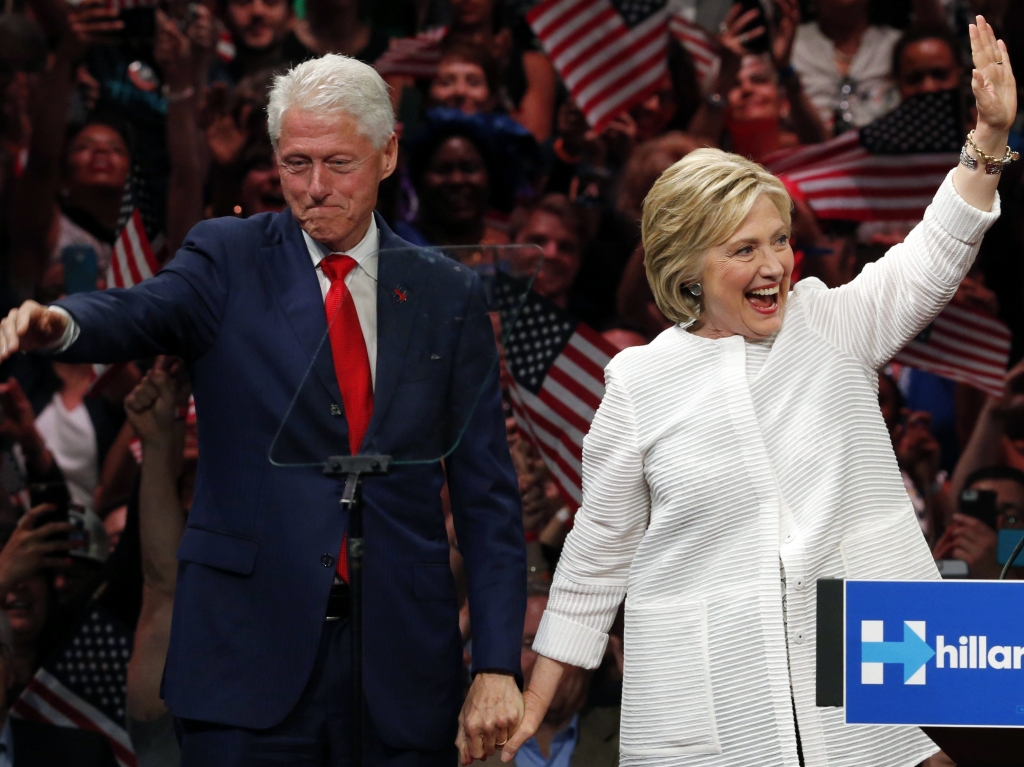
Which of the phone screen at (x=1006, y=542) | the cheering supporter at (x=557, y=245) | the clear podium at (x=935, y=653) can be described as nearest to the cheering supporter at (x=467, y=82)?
the cheering supporter at (x=557, y=245)

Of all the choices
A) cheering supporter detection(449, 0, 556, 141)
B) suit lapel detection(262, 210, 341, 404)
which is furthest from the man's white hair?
cheering supporter detection(449, 0, 556, 141)

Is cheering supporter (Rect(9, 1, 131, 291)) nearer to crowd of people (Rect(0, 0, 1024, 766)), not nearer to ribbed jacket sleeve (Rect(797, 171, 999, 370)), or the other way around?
crowd of people (Rect(0, 0, 1024, 766))

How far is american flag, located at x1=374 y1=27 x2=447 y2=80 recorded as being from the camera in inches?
187

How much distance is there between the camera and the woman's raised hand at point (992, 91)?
67.0 inches

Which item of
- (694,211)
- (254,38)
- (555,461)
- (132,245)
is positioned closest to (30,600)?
(132,245)

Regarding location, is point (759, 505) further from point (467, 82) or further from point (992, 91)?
point (467, 82)

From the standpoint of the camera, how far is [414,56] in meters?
4.79

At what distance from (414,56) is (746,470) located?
3.35m

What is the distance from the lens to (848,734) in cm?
169

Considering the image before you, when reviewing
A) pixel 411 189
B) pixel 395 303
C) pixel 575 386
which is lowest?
pixel 395 303

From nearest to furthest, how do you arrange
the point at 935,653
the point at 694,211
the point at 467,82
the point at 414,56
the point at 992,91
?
the point at 935,653
the point at 992,91
the point at 694,211
the point at 467,82
the point at 414,56

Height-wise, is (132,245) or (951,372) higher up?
(132,245)

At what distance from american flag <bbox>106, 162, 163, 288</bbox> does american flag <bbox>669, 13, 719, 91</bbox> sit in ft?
6.47

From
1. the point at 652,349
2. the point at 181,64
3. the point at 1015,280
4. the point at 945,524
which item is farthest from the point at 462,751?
the point at 181,64
